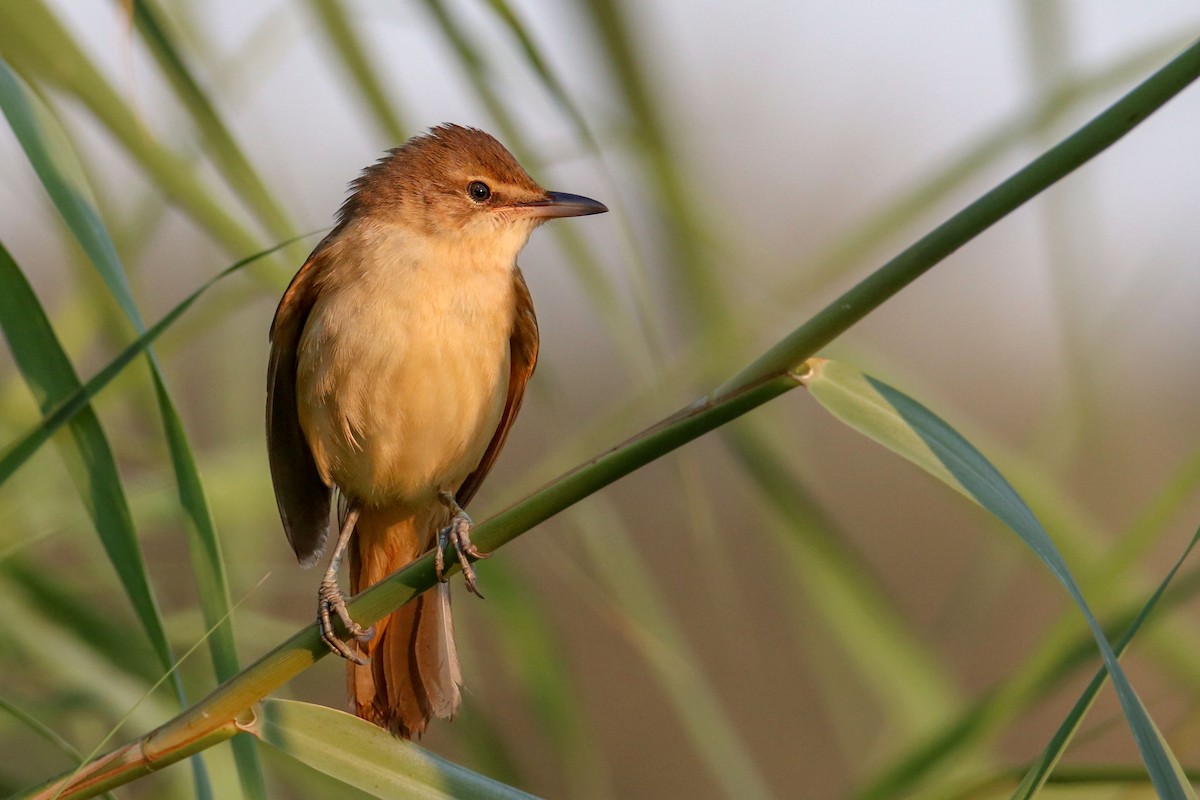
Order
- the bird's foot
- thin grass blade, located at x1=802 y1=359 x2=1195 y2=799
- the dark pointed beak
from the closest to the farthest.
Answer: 1. thin grass blade, located at x1=802 y1=359 x2=1195 y2=799
2. the bird's foot
3. the dark pointed beak

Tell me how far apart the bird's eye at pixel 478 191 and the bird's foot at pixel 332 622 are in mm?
763

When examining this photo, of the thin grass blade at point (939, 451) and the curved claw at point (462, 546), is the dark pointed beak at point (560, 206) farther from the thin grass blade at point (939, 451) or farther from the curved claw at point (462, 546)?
the thin grass blade at point (939, 451)

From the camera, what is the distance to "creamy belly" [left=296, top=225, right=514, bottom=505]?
1994 mm

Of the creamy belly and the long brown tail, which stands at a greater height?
the creamy belly

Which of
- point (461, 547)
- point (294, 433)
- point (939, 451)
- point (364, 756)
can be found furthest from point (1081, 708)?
point (294, 433)

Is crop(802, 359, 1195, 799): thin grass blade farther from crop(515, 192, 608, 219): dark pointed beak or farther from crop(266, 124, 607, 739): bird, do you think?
crop(515, 192, 608, 219): dark pointed beak

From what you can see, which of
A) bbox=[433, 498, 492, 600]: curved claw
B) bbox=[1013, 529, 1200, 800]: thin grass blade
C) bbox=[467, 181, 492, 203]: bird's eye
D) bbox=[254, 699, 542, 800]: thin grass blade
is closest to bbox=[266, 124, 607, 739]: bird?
bbox=[467, 181, 492, 203]: bird's eye

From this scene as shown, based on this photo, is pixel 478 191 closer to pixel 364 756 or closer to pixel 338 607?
pixel 338 607

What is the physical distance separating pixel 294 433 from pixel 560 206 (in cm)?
62

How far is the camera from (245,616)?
76.9 inches

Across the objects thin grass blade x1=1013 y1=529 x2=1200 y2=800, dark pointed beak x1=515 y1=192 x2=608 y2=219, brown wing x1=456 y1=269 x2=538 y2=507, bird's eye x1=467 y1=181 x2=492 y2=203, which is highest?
bird's eye x1=467 y1=181 x2=492 y2=203

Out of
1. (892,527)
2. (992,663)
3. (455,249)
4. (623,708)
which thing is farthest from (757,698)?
(455,249)

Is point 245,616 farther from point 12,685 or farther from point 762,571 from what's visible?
point 762,571

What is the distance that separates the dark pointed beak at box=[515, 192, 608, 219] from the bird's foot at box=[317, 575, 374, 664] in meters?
0.70
